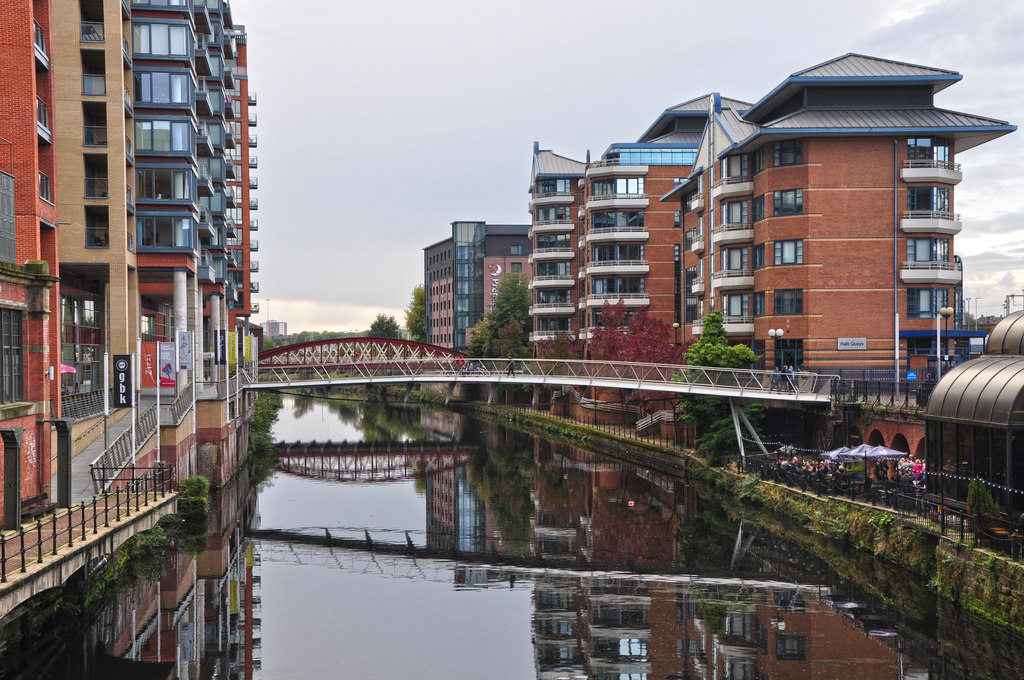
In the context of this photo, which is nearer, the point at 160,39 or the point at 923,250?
the point at 160,39

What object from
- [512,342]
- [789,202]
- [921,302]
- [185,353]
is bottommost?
[512,342]

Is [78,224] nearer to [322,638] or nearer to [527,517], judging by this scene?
[527,517]

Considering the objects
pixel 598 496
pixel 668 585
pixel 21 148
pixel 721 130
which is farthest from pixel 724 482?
pixel 21 148

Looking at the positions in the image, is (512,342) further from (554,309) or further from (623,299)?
(623,299)

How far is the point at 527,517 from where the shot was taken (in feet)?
140

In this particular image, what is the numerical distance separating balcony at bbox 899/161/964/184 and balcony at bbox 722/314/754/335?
37.4 feet

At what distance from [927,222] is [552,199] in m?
52.2

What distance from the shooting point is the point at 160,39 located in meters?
50.0

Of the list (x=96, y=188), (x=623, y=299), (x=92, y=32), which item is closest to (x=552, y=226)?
(x=623, y=299)

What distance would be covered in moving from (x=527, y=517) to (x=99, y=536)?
74.3 ft

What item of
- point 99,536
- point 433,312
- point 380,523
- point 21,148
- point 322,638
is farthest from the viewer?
point 433,312

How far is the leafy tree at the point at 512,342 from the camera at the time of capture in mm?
100188

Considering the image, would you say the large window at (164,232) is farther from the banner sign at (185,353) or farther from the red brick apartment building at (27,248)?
the red brick apartment building at (27,248)

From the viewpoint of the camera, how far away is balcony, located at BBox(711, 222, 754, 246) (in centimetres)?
5647
